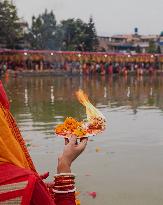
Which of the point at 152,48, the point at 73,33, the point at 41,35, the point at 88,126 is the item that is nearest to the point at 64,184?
the point at 88,126

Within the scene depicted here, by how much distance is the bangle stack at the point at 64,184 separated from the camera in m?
1.78

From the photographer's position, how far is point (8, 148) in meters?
1.38

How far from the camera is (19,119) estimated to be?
39.8 feet

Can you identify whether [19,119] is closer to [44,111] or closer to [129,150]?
[44,111]

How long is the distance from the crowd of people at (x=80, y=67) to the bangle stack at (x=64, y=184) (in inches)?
1509

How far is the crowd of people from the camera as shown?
141ft

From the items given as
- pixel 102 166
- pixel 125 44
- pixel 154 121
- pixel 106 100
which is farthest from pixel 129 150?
pixel 125 44

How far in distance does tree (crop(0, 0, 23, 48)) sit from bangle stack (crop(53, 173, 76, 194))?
42634 millimetres

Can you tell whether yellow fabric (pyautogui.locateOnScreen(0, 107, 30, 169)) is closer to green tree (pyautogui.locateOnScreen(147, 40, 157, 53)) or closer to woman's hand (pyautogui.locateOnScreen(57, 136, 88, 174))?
woman's hand (pyautogui.locateOnScreen(57, 136, 88, 174))

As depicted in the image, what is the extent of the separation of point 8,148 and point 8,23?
43.1 m

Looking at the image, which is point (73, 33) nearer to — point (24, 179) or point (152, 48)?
point (152, 48)

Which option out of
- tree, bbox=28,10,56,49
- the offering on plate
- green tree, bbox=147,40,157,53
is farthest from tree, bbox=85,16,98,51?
the offering on plate

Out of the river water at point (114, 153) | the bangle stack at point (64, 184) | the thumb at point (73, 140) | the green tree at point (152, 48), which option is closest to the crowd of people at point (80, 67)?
the green tree at point (152, 48)

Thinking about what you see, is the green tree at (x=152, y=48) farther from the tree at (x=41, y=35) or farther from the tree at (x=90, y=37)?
the tree at (x=41, y=35)
